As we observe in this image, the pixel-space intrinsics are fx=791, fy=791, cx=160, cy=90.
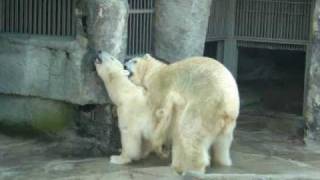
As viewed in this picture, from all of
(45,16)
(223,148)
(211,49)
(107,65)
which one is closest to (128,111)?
(107,65)

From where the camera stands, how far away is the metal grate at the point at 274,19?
10391mm

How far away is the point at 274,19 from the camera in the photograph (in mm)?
10570

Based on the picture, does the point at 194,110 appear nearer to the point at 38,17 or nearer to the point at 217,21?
the point at 38,17

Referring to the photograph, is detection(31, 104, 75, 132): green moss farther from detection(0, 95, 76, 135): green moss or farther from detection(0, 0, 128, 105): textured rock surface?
detection(0, 0, 128, 105): textured rock surface

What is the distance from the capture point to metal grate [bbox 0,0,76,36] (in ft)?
27.6

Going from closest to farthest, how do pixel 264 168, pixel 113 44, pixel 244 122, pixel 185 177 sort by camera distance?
1. pixel 185 177
2. pixel 264 168
3. pixel 113 44
4. pixel 244 122

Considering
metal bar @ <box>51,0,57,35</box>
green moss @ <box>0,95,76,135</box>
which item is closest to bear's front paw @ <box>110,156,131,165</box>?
green moss @ <box>0,95,76,135</box>

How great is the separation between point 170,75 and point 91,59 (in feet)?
3.93

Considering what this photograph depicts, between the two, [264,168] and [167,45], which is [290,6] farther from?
[264,168]

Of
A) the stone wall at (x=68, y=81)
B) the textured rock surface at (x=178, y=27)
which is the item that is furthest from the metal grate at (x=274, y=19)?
the stone wall at (x=68, y=81)

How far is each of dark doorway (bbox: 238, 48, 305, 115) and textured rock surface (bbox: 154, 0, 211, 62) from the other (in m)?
2.17

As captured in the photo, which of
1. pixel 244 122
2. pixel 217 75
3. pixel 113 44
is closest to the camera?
pixel 217 75

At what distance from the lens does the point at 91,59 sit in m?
8.00

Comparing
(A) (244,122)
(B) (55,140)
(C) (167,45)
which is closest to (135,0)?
(C) (167,45)
